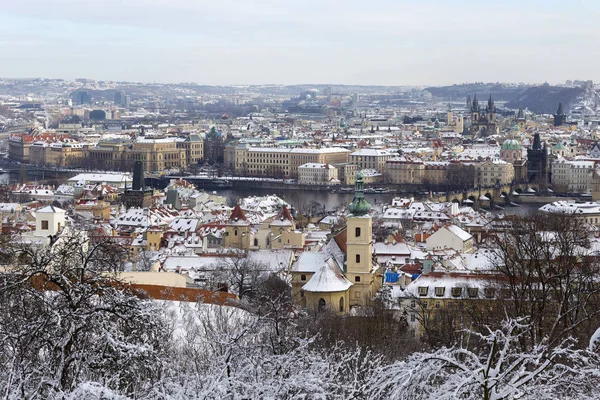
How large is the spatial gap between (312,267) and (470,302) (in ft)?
14.7

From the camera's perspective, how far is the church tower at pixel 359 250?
1727 cm

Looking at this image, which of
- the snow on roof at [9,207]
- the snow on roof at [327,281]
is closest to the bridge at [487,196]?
the snow on roof at [9,207]

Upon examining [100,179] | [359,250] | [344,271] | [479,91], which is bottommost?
[479,91]

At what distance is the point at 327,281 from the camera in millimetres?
16469

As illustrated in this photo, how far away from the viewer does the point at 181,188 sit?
39.8 m

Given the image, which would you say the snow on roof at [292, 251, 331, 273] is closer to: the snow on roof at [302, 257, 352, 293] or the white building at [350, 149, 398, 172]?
the snow on roof at [302, 257, 352, 293]

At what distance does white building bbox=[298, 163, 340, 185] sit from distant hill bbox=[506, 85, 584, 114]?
7833cm

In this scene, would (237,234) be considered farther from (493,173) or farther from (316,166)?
(316,166)

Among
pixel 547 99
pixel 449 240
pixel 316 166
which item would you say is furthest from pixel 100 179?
pixel 547 99

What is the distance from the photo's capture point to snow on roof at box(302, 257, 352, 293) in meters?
16.4

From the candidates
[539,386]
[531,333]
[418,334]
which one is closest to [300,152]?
[418,334]

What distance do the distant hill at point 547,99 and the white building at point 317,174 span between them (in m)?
78.3

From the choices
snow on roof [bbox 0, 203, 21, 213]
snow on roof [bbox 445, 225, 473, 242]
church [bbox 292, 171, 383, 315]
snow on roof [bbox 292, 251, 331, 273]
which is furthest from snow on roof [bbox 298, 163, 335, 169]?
snow on roof [bbox 292, 251, 331, 273]

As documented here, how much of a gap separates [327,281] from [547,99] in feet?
422
